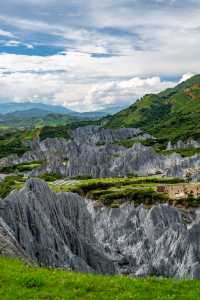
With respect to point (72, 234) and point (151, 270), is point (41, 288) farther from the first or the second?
point (151, 270)

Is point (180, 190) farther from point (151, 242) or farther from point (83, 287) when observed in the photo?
point (83, 287)

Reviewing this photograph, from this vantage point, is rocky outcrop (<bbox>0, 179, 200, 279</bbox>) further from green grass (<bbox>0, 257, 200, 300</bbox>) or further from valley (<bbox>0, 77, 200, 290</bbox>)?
green grass (<bbox>0, 257, 200, 300</bbox>)

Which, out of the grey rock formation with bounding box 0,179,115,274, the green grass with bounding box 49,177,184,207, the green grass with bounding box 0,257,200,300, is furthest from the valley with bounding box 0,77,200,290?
the green grass with bounding box 0,257,200,300

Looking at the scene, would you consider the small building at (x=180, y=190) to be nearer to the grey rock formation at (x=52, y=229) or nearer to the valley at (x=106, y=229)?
the valley at (x=106, y=229)

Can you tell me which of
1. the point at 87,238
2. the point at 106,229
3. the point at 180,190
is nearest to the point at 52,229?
the point at 87,238

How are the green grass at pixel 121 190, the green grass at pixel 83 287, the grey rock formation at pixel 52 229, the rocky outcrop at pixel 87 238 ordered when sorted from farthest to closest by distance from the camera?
the green grass at pixel 121 190 → the rocky outcrop at pixel 87 238 → the grey rock formation at pixel 52 229 → the green grass at pixel 83 287

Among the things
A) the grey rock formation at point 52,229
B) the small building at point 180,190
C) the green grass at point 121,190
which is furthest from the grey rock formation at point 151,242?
the small building at point 180,190

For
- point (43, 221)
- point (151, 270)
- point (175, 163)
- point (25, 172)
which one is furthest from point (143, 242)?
point (25, 172)

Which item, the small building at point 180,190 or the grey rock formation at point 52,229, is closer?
the grey rock formation at point 52,229
